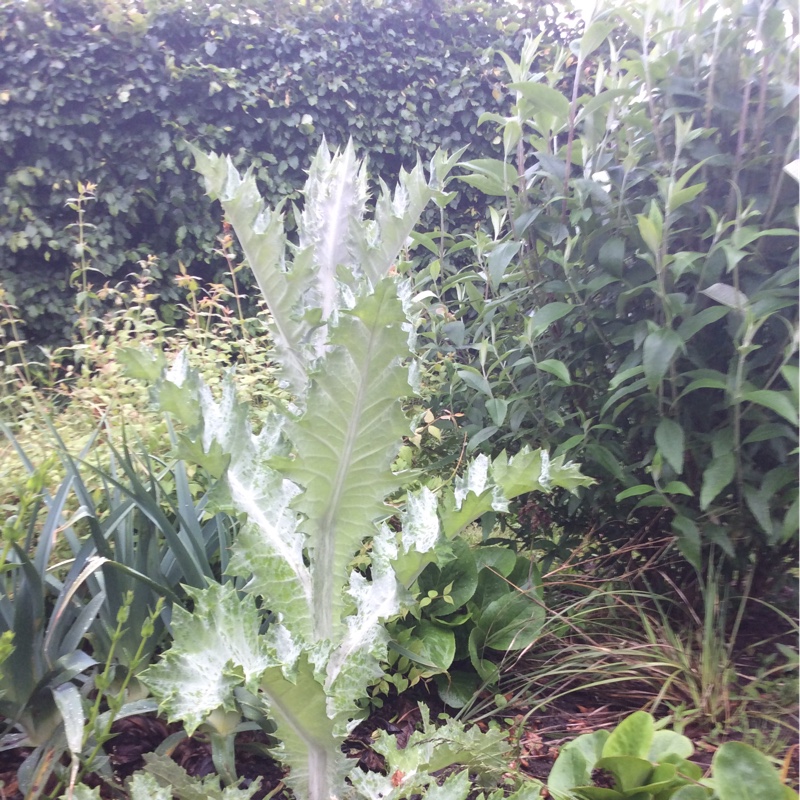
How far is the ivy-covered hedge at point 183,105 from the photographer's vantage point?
417cm

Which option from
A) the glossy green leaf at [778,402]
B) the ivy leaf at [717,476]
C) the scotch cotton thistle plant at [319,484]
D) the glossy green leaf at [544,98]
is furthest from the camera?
the glossy green leaf at [544,98]

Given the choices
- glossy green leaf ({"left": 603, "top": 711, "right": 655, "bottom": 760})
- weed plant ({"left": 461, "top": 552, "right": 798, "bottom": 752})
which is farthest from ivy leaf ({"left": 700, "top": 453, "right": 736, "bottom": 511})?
glossy green leaf ({"left": 603, "top": 711, "right": 655, "bottom": 760})

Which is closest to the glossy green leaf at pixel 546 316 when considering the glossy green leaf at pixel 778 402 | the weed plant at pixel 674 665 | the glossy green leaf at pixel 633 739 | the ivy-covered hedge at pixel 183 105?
the glossy green leaf at pixel 778 402

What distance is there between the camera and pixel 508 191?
1.73 m

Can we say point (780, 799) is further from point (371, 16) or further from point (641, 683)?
point (371, 16)

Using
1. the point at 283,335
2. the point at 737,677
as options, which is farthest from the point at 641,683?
the point at 283,335

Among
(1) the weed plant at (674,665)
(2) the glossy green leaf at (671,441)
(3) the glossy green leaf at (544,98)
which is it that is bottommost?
(1) the weed plant at (674,665)

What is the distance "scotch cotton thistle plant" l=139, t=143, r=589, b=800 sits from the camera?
0.84 m

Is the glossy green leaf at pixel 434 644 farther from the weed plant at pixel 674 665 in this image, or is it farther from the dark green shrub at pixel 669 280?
the dark green shrub at pixel 669 280

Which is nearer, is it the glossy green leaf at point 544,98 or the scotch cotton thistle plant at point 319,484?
the scotch cotton thistle plant at point 319,484

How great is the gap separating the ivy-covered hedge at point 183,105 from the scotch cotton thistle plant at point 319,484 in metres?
3.49

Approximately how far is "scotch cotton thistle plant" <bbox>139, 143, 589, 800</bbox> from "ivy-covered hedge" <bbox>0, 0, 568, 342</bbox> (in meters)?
3.49

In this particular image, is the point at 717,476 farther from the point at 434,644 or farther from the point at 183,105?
the point at 183,105

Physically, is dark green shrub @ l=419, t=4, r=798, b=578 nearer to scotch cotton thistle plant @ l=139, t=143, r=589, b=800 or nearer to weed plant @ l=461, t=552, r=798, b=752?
weed plant @ l=461, t=552, r=798, b=752
